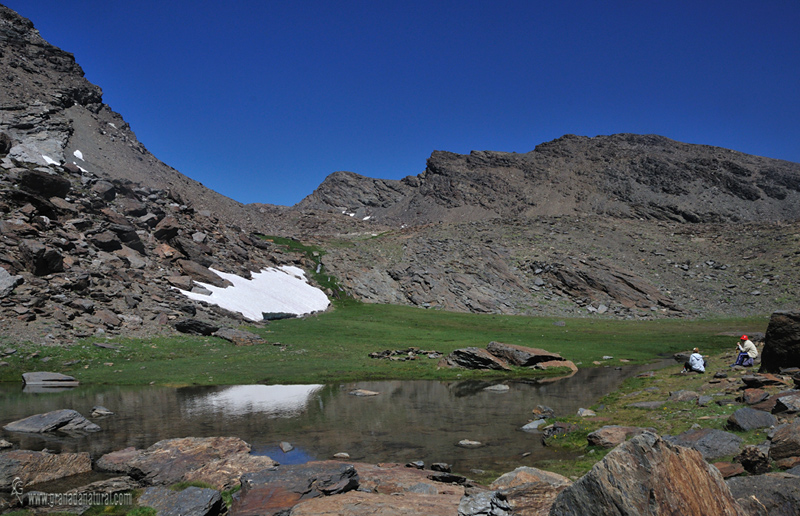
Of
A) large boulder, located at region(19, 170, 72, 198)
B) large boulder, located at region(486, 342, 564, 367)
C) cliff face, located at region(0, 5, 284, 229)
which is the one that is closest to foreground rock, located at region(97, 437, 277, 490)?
large boulder, located at region(486, 342, 564, 367)

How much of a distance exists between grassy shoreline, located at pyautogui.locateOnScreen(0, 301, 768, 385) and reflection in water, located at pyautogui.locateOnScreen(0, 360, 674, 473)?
9.39ft

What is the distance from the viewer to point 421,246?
95625 millimetres

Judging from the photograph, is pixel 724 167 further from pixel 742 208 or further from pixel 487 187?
pixel 487 187

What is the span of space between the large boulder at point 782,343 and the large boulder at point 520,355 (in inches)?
601

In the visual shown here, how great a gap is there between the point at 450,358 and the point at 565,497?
29914mm

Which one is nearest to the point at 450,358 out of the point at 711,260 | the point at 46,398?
the point at 46,398

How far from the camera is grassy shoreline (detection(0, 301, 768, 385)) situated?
29742mm

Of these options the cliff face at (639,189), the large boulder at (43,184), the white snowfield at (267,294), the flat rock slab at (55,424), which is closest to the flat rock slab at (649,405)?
the flat rock slab at (55,424)

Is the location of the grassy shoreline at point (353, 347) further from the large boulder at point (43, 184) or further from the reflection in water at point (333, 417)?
the large boulder at point (43, 184)

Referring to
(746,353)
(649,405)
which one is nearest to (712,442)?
(649,405)

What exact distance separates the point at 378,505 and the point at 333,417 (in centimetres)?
1213

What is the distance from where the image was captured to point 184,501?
36.6 ft

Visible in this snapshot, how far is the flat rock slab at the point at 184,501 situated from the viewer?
1071cm

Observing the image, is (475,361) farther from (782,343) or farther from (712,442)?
(712,442)
